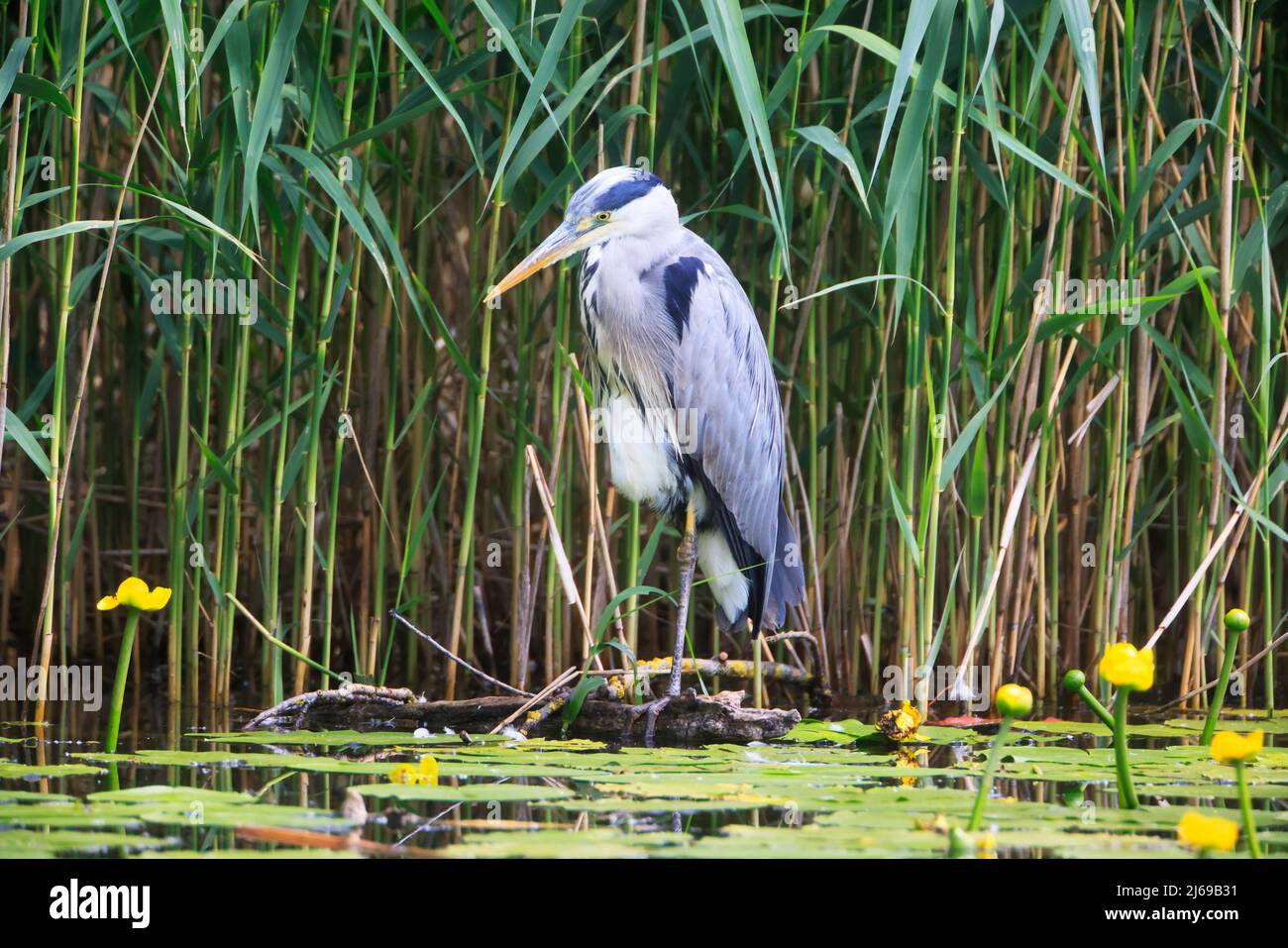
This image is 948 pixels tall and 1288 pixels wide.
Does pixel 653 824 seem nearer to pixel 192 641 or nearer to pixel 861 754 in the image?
pixel 861 754

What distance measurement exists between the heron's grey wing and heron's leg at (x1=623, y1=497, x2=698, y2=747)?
137mm

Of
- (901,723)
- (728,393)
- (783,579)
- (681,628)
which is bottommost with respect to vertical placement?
(901,723)

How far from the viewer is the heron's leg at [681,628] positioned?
12.0ft

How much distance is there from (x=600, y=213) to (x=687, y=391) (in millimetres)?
602

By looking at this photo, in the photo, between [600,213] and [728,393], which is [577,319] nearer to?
[728,393]

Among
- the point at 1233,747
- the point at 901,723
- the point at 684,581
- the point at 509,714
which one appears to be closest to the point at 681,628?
the point at 684,581

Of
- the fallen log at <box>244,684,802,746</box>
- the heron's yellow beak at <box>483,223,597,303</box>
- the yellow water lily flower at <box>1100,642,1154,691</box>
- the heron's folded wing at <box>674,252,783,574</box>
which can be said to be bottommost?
the fallen log at <box>244,684,802,746</box>

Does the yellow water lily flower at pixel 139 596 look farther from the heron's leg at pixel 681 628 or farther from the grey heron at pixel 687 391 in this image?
the grey heron at pixel 687 391

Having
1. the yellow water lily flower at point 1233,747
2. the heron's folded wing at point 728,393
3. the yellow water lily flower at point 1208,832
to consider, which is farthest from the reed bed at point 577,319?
the yellow water lily flower at point 1208,832

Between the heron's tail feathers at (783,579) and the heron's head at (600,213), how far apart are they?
1.06 m

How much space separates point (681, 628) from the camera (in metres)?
3.88

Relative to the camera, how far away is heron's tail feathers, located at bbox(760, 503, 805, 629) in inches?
164

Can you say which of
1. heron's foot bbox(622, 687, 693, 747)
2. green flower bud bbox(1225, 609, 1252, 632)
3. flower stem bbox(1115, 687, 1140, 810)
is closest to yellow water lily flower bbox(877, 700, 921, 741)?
heron's foot bbox(622, 687, 693, 747)

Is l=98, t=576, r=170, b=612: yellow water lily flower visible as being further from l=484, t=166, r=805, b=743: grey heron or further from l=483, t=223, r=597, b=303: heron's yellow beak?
l=484, t=166, r=805, b=743: grey heron
